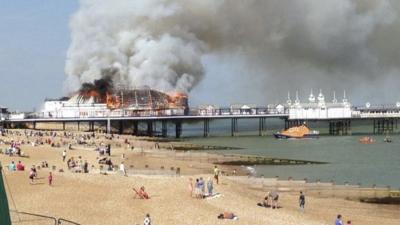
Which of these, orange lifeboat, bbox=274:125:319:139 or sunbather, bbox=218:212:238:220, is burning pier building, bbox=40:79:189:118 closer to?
orange lifeboat, bbox=274:125:319:139

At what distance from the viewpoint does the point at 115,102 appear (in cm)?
10156

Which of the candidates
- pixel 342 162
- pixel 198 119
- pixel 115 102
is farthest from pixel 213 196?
pixel 115 102

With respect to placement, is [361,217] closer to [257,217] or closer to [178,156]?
[257,217]

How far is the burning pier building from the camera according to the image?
313ft

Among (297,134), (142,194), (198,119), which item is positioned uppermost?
(198,119)

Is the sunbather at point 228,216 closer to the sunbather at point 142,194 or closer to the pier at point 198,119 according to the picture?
the sunbather at point 142,194

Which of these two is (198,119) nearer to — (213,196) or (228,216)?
(213,196)

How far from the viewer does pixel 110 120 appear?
297 feet

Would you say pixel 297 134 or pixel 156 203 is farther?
pixel 297 134

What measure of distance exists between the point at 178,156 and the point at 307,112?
45911mm

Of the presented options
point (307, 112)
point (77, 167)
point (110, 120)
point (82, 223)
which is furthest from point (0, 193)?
point (307, 112)

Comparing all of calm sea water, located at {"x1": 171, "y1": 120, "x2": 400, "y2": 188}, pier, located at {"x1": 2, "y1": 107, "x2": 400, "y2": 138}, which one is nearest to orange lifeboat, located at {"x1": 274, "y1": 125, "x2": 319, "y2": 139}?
calm sea water, located at {"x1": 171, "y1": 120, "x2": 400, "y2": 188}

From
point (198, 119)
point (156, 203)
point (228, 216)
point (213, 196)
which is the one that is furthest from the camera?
point (198, 119)

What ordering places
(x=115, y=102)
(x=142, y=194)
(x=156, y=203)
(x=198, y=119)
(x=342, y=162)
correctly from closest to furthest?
(x=156, y=203) < (x=142, y=194) < (x=342, y=162) < (x=198, y=119) < (x=115, y=102)
